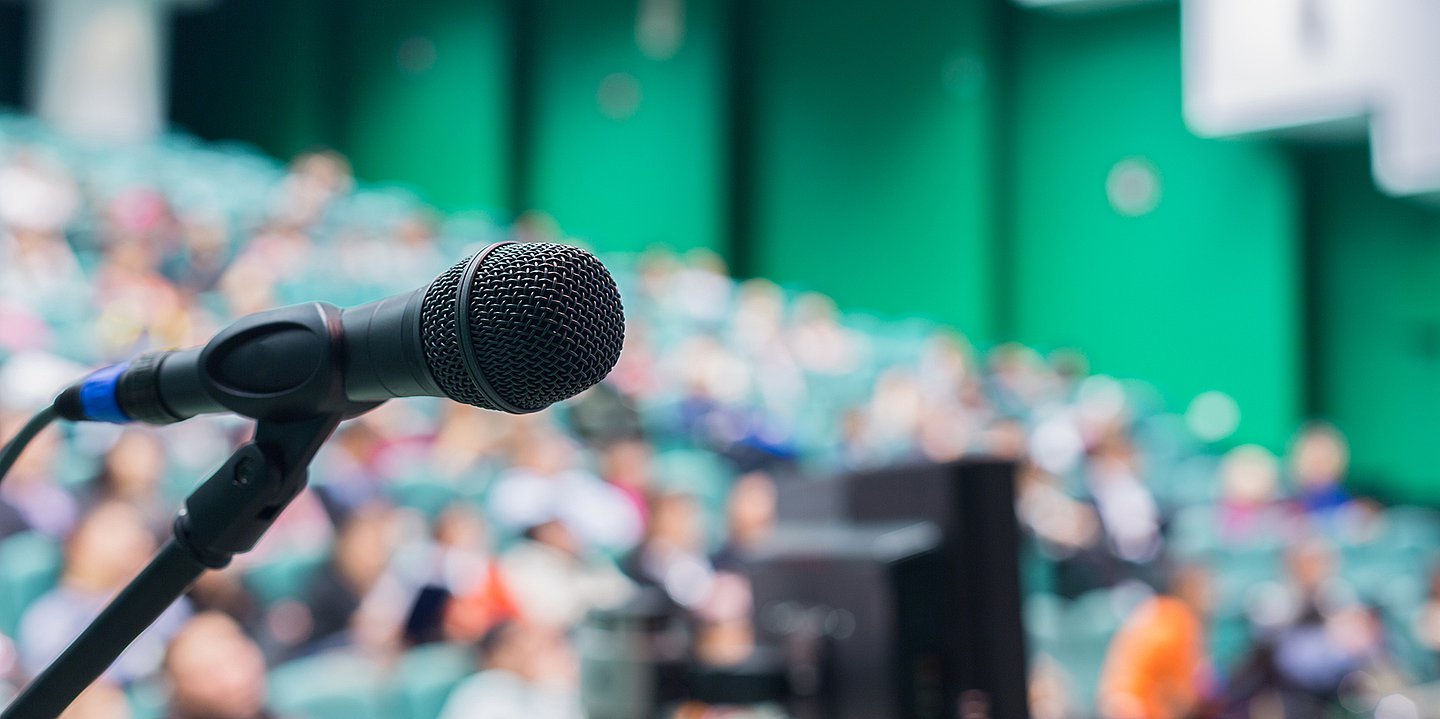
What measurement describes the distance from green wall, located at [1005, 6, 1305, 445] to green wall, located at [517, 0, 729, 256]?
1.12 metres

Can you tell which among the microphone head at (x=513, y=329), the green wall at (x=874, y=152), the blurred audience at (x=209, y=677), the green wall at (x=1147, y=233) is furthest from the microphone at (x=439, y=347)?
the green wall at (x=874, y=152)

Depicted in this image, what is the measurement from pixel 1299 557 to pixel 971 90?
8.23 ft

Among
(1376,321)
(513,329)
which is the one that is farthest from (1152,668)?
(1376,321)

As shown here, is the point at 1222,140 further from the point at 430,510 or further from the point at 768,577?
the point at 768,577

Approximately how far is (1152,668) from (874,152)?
11.0 ft

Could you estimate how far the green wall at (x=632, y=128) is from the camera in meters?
4.77

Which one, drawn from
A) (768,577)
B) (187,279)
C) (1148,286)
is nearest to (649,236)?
(1148,286)

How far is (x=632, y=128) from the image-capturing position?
483 centimetres

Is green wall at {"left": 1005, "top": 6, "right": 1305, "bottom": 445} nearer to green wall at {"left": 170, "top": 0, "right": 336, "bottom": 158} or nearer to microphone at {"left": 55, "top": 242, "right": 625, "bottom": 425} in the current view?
green wall at {"left": 170, "top": 0, "right": 336, "bottom": 158}

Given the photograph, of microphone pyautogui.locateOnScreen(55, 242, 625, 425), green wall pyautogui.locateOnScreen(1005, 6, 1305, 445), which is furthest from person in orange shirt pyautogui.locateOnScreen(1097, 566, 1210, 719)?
green wall pyautogui.locateOnScreen(1005, 6, 1305, 445)

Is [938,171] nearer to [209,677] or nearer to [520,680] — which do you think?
[520,680]

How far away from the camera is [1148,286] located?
430 cm

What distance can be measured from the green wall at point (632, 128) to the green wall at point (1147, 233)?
1.12m

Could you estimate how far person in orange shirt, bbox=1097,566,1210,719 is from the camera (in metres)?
1.61
